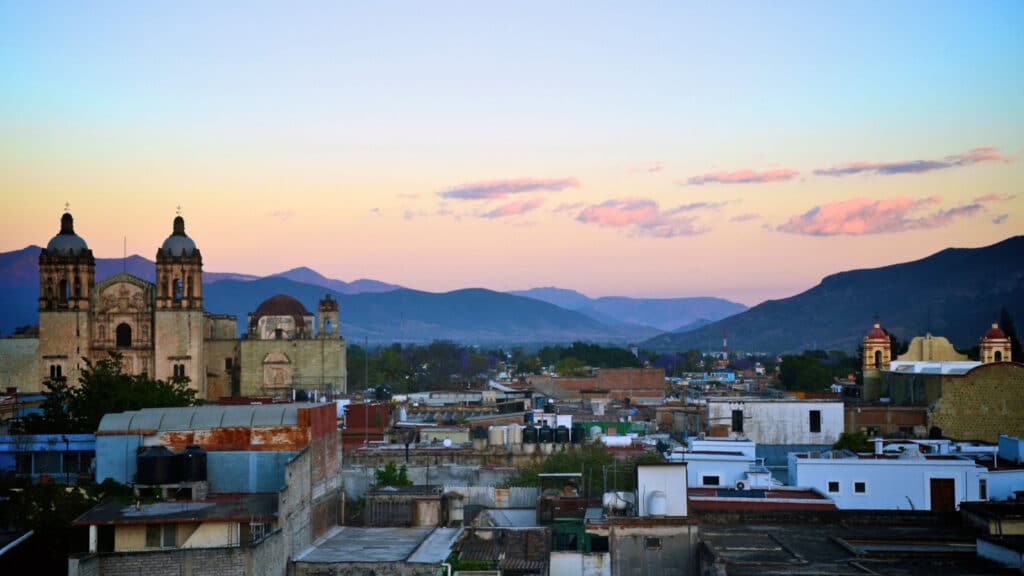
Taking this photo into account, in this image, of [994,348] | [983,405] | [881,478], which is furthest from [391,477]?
[994,348]

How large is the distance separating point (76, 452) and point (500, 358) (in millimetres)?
150113

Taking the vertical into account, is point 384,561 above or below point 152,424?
below

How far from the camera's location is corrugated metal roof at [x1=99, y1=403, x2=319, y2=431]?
89.0 ft

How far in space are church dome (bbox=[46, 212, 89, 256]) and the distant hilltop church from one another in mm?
49

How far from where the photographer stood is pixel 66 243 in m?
70.0

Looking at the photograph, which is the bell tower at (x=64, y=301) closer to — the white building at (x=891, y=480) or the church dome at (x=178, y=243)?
the church dome at (x=178, y=243)

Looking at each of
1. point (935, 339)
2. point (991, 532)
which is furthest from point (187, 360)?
point (991, 532)

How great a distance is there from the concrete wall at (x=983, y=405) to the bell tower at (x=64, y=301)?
41251 millimetres

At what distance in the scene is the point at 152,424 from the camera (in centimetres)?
2734

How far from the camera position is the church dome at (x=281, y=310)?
80.4 metres

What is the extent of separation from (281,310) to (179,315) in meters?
10.1

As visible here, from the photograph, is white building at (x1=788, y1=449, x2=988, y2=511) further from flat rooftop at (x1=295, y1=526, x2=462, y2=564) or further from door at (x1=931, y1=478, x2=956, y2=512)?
flat rooftop at (x1=295, y1=526, x2=462, y2=564)

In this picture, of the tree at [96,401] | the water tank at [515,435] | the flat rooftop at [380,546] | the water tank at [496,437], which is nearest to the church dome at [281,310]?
the tree at [96,401]

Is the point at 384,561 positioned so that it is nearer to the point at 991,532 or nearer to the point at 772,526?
the point at 772,526
